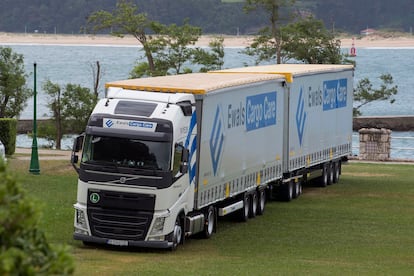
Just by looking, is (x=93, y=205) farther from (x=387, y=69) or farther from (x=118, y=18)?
(x=387, y=69)

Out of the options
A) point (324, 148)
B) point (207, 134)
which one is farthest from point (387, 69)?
point (207, 134)

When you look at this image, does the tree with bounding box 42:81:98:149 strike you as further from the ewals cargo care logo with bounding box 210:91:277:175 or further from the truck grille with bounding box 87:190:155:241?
the truck grille with bounding box 87:190:155:241

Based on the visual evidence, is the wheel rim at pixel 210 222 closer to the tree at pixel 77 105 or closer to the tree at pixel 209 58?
the tree at pixel 77 105

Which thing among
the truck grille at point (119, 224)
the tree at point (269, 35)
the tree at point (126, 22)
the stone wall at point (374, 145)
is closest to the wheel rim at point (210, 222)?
the truck grille at point (119, 224)

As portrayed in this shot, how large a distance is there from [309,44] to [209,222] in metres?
45.9

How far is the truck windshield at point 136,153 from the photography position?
19688 mm

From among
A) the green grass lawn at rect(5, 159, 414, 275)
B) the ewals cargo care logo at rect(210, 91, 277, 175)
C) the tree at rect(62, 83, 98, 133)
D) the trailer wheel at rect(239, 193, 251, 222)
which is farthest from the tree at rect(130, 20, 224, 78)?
the trailer wheel at rect(239, 193, 251, 222)

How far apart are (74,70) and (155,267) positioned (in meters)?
148

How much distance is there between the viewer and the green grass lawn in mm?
18703

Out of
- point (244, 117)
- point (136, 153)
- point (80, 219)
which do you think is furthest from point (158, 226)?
point (244, 117)

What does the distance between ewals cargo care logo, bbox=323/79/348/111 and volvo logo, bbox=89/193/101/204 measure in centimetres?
1423

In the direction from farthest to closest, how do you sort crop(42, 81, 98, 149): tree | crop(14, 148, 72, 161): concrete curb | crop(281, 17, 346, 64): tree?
crop(281, 17, 346, 64): tree, crop(42, 81, 98, 149): tree, crop(14, 148, 72, 161): concrete curb

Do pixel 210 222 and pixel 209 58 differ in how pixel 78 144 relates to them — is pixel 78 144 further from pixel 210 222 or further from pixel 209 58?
pixel 209 58

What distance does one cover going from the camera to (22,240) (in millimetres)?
7062
